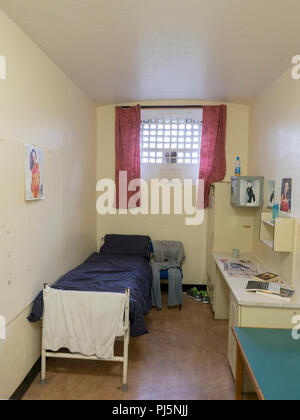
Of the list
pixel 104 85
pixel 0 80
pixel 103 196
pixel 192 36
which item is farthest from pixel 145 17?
pixel 103 196

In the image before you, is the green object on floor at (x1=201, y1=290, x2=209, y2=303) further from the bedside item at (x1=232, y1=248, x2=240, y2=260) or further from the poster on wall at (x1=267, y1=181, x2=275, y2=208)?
the poster on wall at (x1=267, y1=181, x2=275, y2=208)

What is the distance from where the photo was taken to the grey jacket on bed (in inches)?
143

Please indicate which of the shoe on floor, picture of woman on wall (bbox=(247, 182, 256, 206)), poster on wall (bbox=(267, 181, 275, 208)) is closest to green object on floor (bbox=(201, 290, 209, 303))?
the shoe on floor

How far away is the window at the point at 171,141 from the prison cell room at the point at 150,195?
2 centimetres

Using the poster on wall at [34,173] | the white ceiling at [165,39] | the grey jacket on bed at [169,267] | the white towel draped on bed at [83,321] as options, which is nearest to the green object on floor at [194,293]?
the grey jacket on bed at [169,267]

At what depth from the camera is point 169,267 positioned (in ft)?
12.6

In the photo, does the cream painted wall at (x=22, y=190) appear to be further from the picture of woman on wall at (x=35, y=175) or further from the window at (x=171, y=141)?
the window at (x=171, y=141)

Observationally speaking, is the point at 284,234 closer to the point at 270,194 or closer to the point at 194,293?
the point at 270,194

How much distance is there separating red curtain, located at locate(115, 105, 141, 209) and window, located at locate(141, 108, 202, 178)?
14cm

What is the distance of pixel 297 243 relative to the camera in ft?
7.63

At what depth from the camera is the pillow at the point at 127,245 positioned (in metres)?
3.94

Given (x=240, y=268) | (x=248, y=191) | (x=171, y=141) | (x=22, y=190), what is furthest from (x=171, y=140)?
(x=22, y=190)
